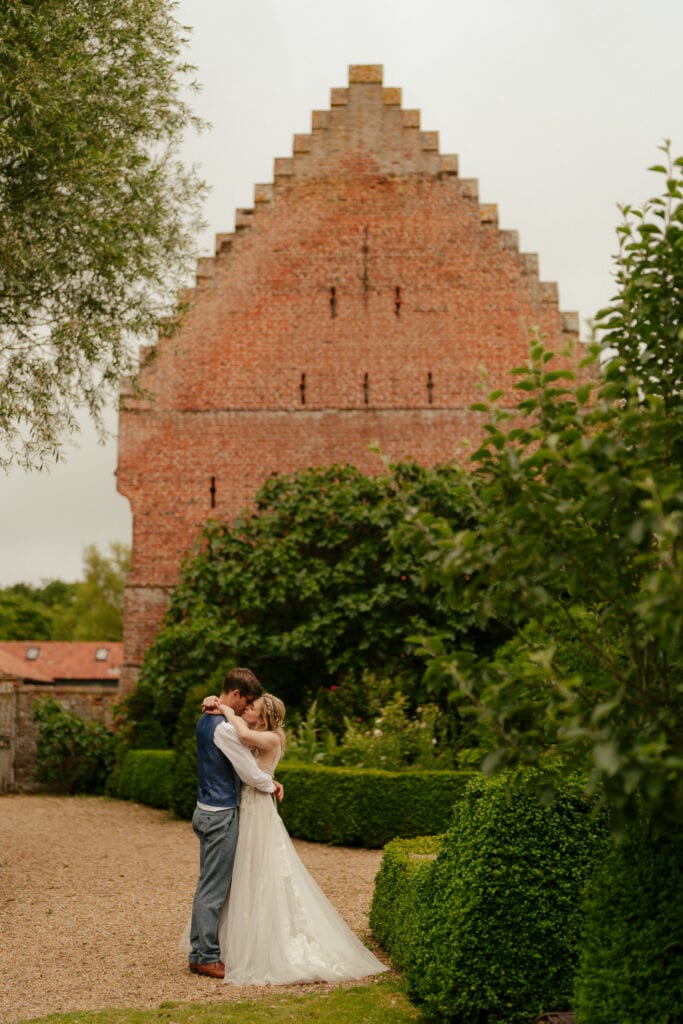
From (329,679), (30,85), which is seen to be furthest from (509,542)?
(329,679)

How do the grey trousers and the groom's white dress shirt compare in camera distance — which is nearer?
the grey trousers

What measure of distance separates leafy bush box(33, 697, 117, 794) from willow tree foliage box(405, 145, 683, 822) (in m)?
17.0

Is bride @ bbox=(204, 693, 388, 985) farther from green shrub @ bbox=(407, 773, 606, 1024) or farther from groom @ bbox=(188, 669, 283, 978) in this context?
green shrub @ bbox=(407, 773, 606, 1024)

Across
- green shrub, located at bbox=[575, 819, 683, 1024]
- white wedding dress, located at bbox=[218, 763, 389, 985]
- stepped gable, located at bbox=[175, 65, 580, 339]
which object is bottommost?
white wedding dress, located at bbox=[218, 763, 389, 985]

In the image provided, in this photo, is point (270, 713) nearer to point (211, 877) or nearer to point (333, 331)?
point (211, 877)

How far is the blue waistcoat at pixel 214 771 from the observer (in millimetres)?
6871

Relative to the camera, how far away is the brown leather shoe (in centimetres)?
657

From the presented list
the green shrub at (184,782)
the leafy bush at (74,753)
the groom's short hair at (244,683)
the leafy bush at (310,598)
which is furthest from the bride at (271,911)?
the leafy bush at (74,753)

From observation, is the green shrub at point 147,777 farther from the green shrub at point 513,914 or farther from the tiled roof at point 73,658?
→ the tiled roof at point 73,658

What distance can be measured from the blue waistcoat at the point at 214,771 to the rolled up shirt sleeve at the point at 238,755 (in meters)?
0.04

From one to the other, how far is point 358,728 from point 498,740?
12.1 m

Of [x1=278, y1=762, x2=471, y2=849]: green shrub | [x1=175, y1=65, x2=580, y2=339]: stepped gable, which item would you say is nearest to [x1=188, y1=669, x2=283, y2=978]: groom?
[x1=278, y1=762, x2=471, y2=849]: green shrub

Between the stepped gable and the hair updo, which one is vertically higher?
the stepped gable

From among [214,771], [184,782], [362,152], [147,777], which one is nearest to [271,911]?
[214,771]
